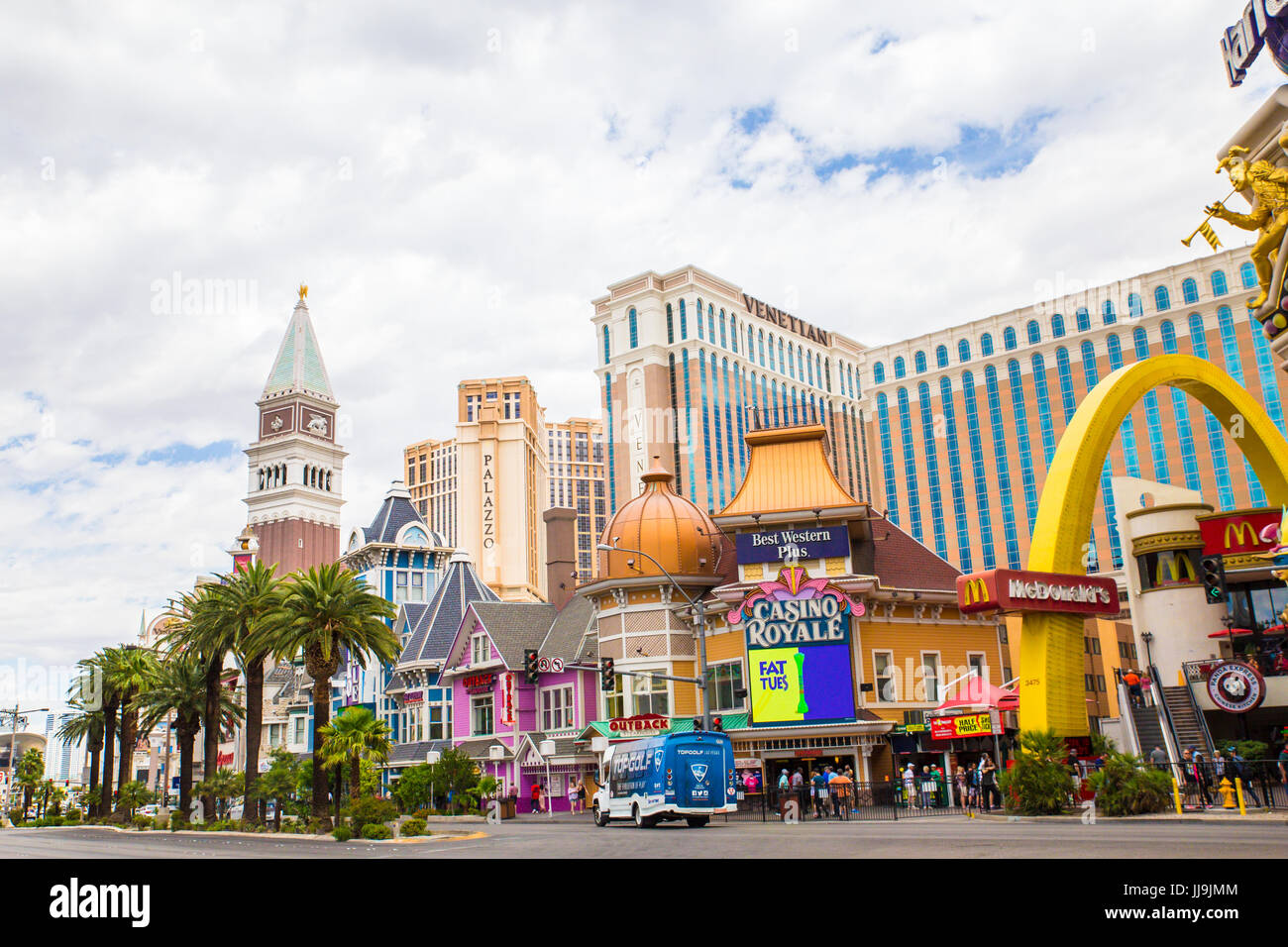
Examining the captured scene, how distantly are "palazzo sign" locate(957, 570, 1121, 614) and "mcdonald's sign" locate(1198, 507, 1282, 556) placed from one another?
15742 mm

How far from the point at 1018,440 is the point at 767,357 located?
132 ft

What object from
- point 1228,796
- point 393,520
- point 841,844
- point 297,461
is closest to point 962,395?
point 393,520

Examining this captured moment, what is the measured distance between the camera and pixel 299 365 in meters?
148

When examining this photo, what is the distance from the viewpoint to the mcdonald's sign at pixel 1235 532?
42406 mm

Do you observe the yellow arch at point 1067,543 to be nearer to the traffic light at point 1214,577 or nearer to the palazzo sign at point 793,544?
the traffic light at point 1214,577

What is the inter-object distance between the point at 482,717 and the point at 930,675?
27192mm

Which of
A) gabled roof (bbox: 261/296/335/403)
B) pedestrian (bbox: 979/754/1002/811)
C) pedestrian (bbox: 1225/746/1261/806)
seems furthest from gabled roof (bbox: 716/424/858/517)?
gabled roof (bbox: 261/296/335/403)

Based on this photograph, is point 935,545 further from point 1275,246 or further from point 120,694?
point 1275,246

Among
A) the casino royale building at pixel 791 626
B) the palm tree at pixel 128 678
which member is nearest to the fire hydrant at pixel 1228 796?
the casino royale building at pixel 791 626

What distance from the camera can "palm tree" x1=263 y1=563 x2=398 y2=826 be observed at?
37.6 metres

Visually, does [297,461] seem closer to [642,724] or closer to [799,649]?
[642,724]

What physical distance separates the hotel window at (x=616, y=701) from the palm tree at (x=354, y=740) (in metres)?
17.7

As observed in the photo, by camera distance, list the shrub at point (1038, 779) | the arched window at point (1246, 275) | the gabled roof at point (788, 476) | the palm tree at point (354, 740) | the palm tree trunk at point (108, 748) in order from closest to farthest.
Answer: the shrub at point (1038, 779), the palm tree at point (354, 740), the gabled roof at point (788, 476), the palm tree trunk at point (108, 748), the arched window at point (1246, 275)
